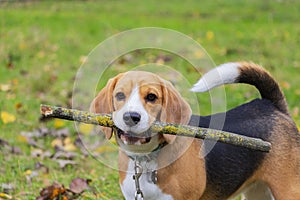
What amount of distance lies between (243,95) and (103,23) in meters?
6.17

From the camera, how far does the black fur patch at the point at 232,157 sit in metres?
3.91

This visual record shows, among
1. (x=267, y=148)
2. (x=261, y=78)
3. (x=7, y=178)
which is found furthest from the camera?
(x=7, y=178)

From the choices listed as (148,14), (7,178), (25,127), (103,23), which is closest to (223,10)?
(148,14)

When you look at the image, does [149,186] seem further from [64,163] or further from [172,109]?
[64,163]

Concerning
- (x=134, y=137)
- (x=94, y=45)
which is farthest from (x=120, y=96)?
(x=94, y=45)

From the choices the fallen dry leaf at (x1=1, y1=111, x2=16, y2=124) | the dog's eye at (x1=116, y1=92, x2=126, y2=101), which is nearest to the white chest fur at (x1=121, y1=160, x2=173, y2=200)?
the dog's eye at (x1=116, y1=92, x2=126, y2=101)

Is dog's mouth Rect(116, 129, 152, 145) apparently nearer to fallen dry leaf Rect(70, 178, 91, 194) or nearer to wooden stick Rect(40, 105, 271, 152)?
wooden stick Rect(40, 105, 271, 152)

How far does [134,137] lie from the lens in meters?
3.42

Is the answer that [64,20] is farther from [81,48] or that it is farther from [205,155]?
[205,155]

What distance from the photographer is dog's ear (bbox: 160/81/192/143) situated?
11.5 feet

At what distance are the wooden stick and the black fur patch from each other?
0.35 meters

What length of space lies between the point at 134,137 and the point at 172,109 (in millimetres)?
289

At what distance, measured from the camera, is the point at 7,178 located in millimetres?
5031

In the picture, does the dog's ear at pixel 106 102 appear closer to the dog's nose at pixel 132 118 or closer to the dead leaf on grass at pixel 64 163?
the dog's nose at pixel 132 118
